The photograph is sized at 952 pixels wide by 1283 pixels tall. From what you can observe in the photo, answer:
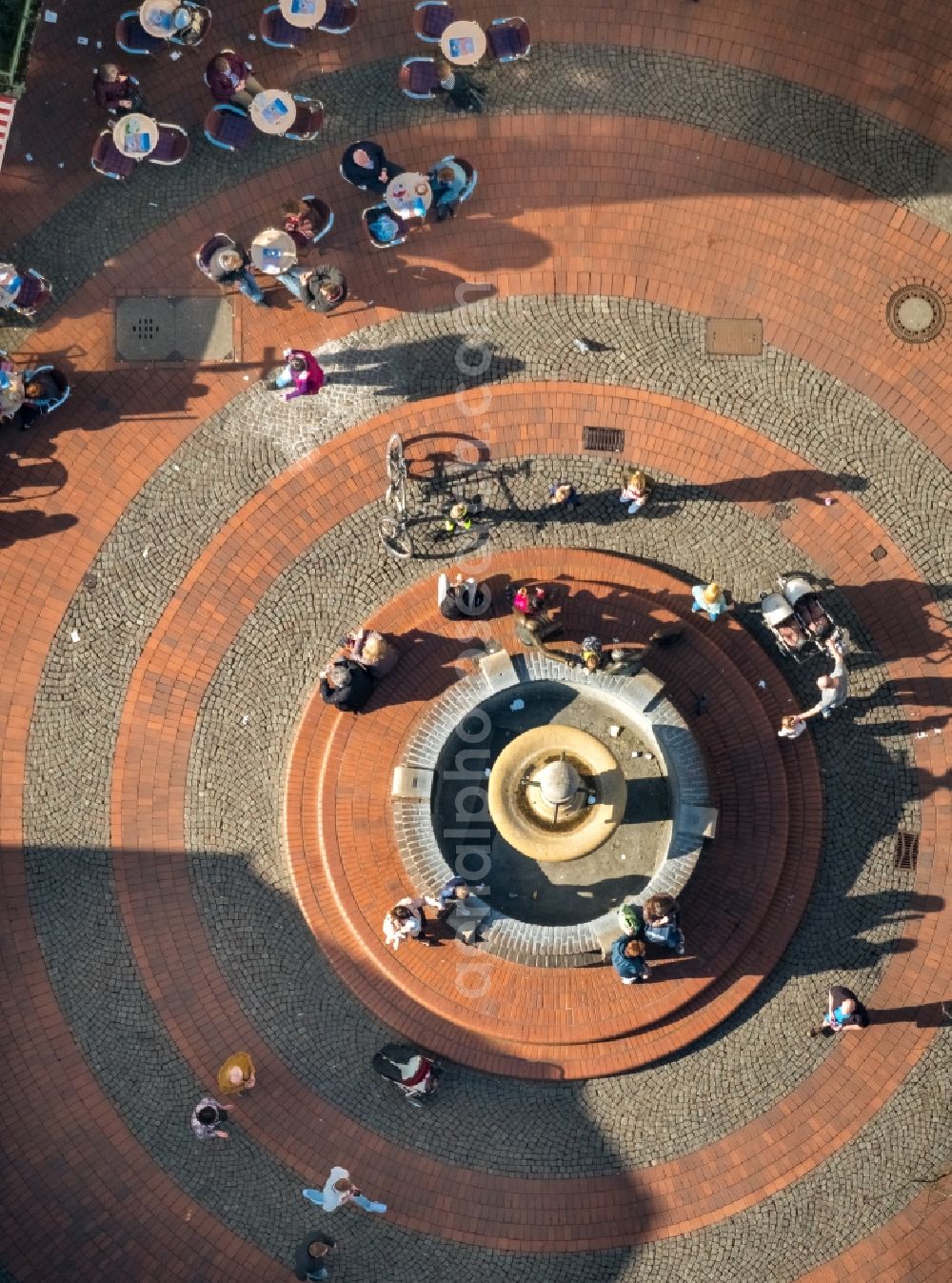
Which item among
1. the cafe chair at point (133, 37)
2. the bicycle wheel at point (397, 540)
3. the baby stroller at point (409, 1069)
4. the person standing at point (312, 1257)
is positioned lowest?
the person standing at point (312, 1257)

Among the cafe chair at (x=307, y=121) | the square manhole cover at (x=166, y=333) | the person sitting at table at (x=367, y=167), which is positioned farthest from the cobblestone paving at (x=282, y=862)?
the cafe chair at (x=307, y=121)

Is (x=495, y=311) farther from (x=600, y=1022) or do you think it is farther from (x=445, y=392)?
(x=600, y=1022)

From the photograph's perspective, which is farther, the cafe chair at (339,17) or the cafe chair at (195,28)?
the cafe chair at (339,17)

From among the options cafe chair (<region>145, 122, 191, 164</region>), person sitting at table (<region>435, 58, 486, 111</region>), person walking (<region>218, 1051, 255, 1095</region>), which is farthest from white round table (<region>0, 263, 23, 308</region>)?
person walking (<region>218, 1051, 255, 1095</region>)

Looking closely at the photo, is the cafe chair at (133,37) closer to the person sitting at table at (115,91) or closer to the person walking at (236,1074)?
the person sitting at table at (115,91)

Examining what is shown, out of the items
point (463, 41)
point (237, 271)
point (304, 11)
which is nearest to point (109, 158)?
point (237, 271)

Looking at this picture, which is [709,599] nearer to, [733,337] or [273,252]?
[733,337]

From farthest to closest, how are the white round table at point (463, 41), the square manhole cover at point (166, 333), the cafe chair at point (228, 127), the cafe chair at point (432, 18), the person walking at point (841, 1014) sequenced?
1. the cafe chair at point (432, 18)
2. the square manhole cover at point (166, 333)
3. the cafe chair at point (228, 127)
4. the white round table at point (463, 41)
5. the person walking at point (841, 1014)
